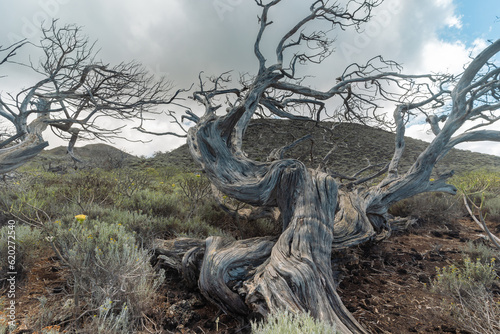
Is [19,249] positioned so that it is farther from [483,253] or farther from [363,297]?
[483,253]

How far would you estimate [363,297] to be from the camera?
10.1ft

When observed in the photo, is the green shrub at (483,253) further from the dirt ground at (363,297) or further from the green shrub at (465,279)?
the green shrub at (465,279)

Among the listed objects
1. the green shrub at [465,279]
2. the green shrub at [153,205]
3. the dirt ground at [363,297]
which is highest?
the green shrub at [153,205]

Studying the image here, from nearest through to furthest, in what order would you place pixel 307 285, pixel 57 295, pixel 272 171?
pixel 307 285, pixel 57 295, pixel 272 171

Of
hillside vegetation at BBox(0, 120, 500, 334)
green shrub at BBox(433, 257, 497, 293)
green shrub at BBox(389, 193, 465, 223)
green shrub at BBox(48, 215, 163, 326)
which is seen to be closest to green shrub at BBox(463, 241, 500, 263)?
hillside vegetation at BBox(0, 120, 500, 334)

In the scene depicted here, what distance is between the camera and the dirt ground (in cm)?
241

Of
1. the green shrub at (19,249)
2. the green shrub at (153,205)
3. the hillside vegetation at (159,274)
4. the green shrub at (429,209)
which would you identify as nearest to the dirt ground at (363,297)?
the hillside vegetation at (159,274)

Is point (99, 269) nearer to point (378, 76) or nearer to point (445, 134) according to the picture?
point (445, 134)

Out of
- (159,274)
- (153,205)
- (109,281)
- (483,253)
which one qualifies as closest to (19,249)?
(109,281)

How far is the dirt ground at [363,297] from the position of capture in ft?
7.89

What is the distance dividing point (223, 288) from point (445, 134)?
5002 mm

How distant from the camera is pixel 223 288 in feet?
8.32

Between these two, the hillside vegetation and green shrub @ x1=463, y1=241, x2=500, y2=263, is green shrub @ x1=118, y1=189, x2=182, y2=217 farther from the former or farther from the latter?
green shrub @ x1=463, y1=241, x2=500, y2=263

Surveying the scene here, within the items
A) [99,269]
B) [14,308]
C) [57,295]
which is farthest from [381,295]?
[14,308]
